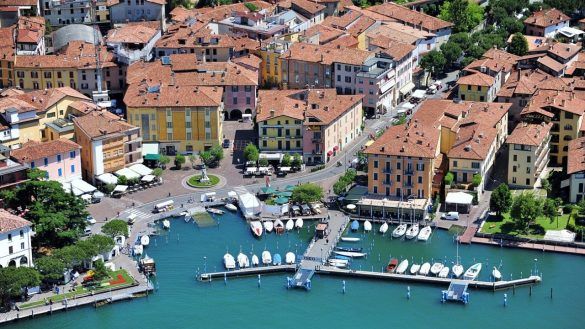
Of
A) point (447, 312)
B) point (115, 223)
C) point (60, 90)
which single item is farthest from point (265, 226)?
point (60, 90)

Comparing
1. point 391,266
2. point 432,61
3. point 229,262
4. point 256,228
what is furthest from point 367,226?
point 432,61

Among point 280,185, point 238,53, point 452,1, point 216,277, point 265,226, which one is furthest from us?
point 452,1

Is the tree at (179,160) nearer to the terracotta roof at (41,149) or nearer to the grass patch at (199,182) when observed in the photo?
the grass patch at (199,182)

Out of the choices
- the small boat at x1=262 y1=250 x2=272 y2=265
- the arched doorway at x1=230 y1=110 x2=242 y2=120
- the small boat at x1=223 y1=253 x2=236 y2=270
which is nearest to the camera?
the small boat at x1=223 y1=253 x2=236 y2=270

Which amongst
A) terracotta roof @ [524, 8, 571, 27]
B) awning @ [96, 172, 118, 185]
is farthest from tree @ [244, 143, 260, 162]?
terracotta roof @ [524, 8, 571, 27]

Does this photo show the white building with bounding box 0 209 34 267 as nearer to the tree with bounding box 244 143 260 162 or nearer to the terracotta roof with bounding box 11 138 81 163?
the terracotta roof with bounding box 11 138 81 163

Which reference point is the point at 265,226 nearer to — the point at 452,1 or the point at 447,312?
the point at 447,312

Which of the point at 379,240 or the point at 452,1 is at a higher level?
the point at 452,1
